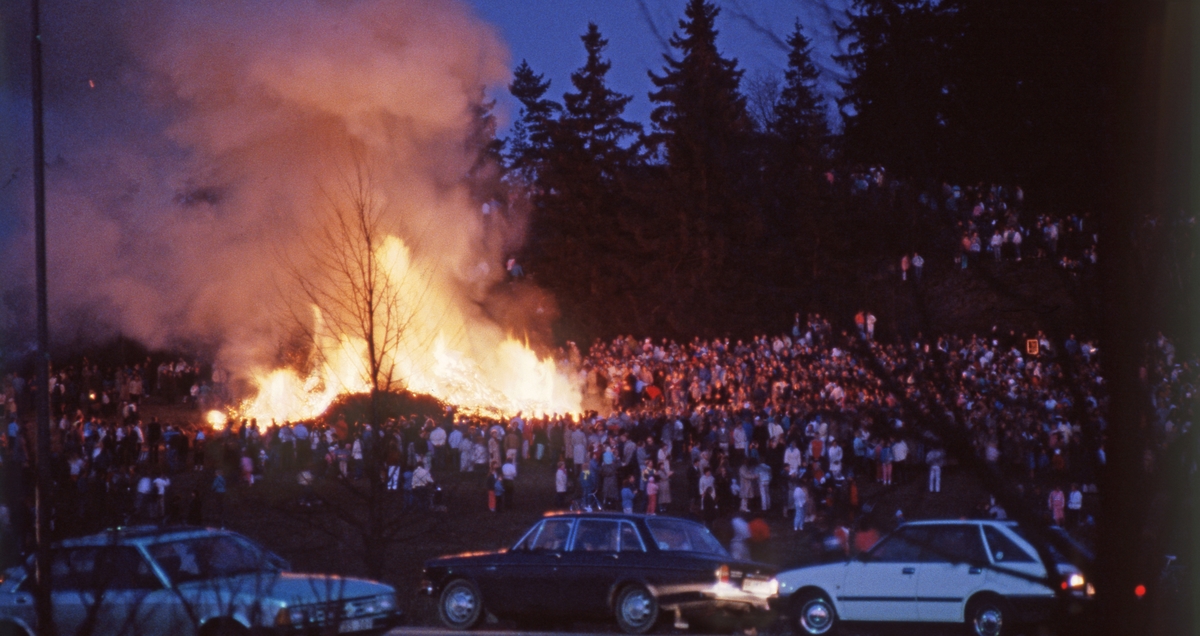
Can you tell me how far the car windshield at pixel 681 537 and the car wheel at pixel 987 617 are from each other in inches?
110

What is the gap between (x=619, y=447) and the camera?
90.7ft

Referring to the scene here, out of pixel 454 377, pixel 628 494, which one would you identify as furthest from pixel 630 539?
pixel 454 377

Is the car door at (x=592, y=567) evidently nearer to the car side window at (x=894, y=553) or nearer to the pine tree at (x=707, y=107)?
the car side window at (x=894, y=553)

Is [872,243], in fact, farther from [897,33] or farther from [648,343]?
[648,343]

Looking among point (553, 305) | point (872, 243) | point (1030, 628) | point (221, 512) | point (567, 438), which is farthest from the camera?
point (553, 305)

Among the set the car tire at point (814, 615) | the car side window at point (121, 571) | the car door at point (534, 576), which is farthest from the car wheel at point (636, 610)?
the car side window at point (121, 571)

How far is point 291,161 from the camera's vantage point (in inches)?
1743

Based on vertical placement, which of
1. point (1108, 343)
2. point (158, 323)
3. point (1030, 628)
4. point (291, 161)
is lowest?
point (1030, 628)

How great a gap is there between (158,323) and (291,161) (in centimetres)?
805

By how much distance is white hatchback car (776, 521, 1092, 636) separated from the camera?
12852 millimetres

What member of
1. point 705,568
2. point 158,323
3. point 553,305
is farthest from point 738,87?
point 553,305

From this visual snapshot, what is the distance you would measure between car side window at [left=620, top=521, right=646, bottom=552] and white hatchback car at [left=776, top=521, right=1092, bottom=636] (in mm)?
1646

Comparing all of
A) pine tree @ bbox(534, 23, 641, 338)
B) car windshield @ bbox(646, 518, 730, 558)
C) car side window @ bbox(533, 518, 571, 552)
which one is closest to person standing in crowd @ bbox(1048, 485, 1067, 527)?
car windshield @ bbox(646, 518, 730, 558)

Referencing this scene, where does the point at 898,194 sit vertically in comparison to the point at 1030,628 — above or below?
above
